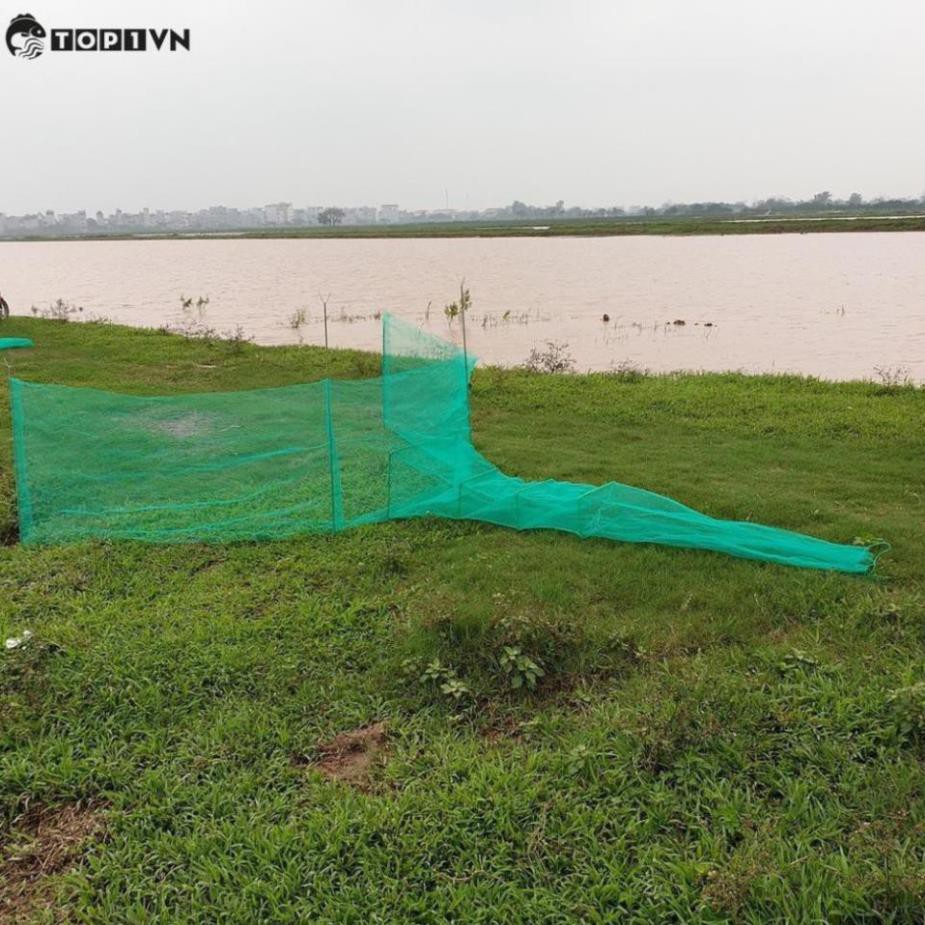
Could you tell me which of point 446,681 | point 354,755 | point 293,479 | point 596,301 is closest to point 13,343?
point 293,479

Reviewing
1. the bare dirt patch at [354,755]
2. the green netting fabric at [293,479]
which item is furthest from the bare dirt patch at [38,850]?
the green netting fabric at [293,479]

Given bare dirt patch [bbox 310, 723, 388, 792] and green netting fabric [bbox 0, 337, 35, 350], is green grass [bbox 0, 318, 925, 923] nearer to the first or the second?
bare dirt patch [bbox 310, 723, 388, 792]

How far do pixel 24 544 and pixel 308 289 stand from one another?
27043 mm

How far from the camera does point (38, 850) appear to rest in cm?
275

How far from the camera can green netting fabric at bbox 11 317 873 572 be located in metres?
5.23

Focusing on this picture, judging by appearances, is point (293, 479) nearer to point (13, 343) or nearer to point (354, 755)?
point (354, 755)

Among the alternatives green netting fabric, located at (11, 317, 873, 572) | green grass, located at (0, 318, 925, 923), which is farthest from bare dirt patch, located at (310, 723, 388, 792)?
green netting fabric, located at (11, 317, 873, 572)

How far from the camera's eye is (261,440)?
25.9 ft

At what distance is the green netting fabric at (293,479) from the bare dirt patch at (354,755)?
2.34 metres

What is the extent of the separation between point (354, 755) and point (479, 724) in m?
0.55

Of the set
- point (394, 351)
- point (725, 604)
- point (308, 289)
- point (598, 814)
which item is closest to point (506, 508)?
point (725, 604)

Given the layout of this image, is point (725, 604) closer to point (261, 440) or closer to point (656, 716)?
point (656, 716)

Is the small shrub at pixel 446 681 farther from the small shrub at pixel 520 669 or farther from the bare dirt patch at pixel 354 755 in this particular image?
the bare dirt patch at pixel 354 755

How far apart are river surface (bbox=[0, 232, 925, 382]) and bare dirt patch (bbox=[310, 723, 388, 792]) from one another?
38.4 feet
